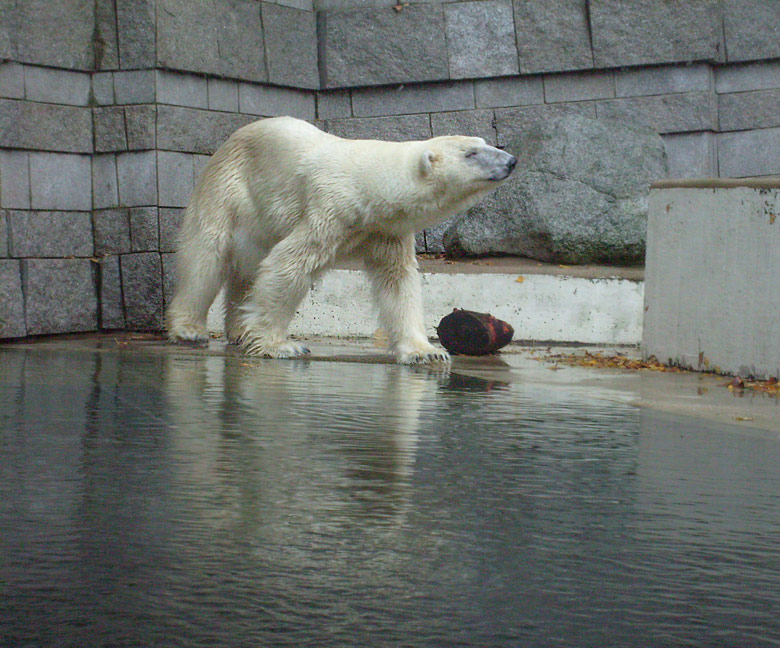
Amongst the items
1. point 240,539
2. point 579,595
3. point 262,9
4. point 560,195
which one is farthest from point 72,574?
point 262,9

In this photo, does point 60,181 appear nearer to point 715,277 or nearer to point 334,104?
point 334,104

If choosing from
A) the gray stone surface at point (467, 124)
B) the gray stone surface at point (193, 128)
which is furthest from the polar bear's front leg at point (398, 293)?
the gray stone surface at point (467, 124)

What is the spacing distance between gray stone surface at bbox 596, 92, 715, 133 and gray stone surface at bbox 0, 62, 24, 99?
5332mm

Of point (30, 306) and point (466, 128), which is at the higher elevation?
point (466, 128)

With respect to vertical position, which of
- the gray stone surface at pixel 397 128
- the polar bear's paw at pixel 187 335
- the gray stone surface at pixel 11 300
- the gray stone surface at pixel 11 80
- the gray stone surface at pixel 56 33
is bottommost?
the polar bear's paw at pixel 187 335

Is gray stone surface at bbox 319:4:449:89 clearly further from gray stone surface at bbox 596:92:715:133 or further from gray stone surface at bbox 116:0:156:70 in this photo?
gray stone surface at bbox 116:0:156:70

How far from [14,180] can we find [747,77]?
6.79 m

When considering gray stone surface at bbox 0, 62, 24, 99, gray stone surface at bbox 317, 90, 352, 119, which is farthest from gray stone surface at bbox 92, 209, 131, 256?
gray stone surface at bbox 317, 90, 352, 119

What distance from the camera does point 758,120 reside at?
12477mm

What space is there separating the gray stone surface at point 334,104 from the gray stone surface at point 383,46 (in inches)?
6.6

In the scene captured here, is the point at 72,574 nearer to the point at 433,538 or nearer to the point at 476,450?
the point at 433,538

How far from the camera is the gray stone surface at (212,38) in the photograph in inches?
448

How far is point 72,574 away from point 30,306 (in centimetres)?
822

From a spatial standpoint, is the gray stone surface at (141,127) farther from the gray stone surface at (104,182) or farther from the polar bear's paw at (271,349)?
the polar bear's paw at (271,349)
